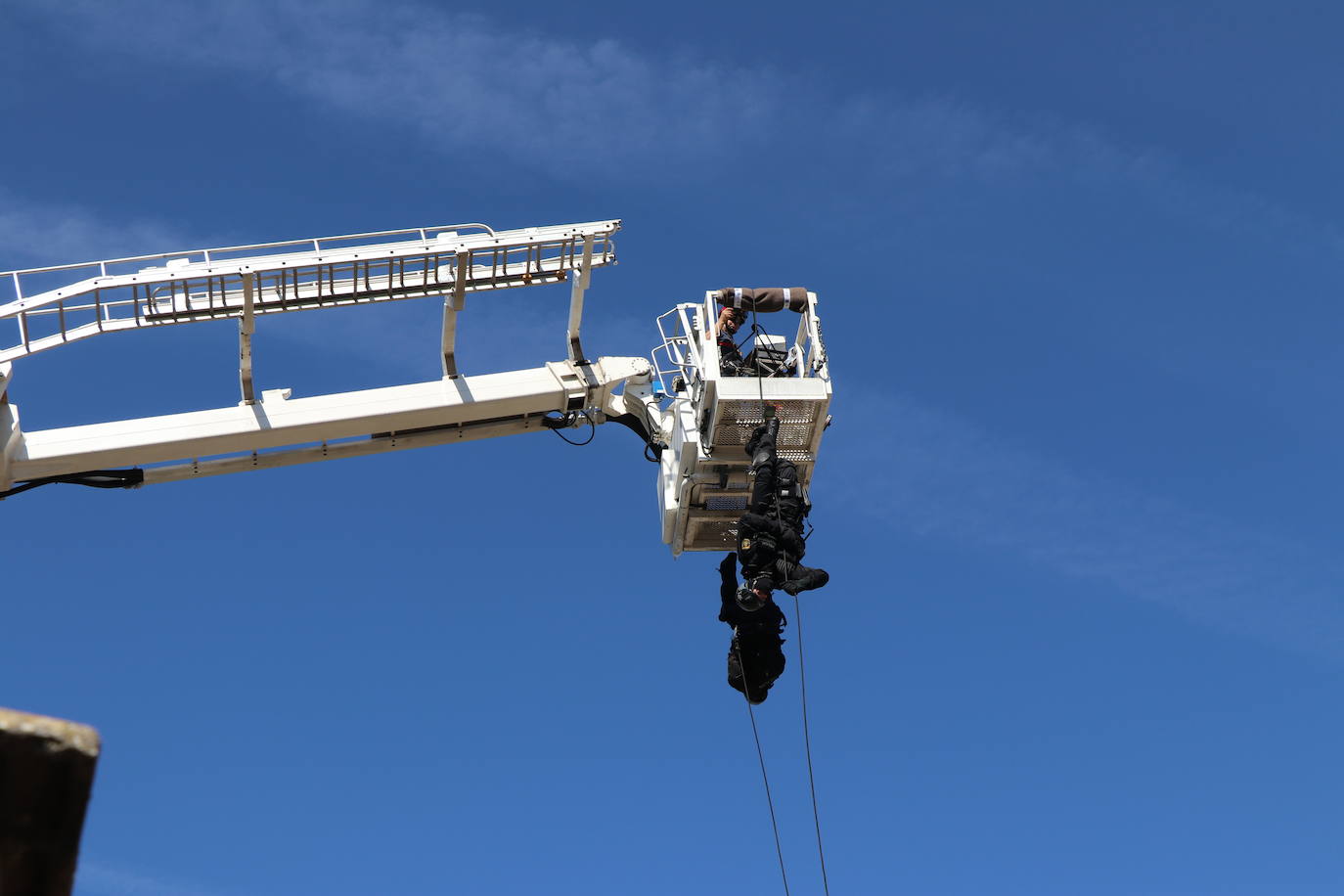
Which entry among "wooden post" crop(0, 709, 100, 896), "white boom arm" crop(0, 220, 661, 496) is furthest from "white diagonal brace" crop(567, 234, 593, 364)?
"wooden post" crop(0, 709, 100, 896)

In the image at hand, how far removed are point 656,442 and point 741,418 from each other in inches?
85.9

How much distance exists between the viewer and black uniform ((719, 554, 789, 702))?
1789 cm

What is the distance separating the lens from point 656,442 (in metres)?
19.8

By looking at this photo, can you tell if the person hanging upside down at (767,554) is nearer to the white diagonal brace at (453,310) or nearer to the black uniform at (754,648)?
the black uniform at (754,648)

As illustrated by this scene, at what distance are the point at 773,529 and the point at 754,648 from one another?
1.57 m

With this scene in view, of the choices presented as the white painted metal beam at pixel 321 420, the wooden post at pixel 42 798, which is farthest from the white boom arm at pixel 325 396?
the wooden post at pixel 42 798

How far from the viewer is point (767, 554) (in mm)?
17094

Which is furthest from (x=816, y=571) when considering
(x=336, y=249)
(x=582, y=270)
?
(x=336, y=249)

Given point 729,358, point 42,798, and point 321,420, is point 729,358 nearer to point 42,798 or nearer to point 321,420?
point 321,420

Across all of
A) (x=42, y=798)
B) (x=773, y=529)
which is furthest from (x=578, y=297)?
(x=42, y=798)

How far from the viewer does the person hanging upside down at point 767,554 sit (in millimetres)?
17047

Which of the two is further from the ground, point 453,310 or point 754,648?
point 453,310

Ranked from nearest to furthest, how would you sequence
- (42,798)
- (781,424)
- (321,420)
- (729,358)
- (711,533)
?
(42,798) → (781,424) → (729,358) → (321,420) → (711,533)

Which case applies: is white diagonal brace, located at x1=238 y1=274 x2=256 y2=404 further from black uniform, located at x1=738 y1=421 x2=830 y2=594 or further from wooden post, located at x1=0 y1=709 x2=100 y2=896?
wooden post, located at x1=0 y1=709 x2=100 y2=896
